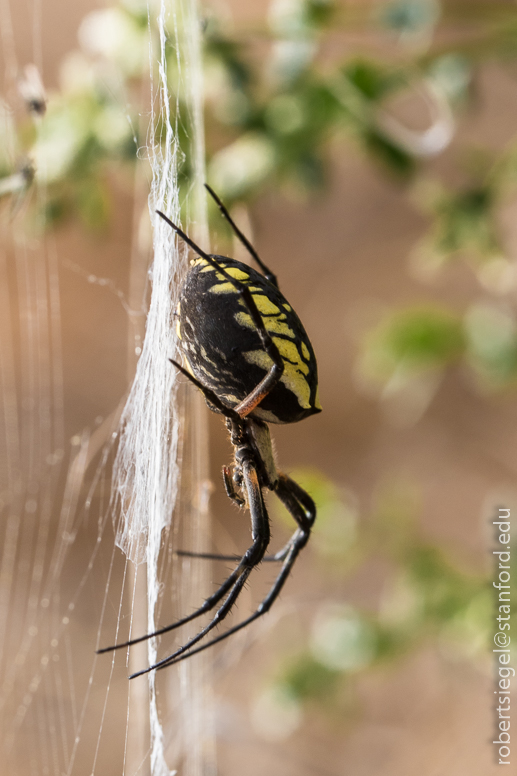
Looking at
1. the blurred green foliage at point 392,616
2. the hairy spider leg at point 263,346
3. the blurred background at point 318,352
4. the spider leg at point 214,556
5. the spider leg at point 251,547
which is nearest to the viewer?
the hairy spider leg at point 263,346

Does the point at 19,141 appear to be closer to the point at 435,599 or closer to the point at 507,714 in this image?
the point at 435,599

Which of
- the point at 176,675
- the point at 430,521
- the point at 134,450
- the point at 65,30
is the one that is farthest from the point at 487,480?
the point at 65,30

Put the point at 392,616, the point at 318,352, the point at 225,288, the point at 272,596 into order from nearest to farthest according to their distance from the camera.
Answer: the point at 225,288
the point at 272,596
the point at 392,616
the point at 318,352

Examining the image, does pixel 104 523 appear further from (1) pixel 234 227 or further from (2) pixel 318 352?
(2) pixel 318 352

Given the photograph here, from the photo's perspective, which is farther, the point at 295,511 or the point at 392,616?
the point at 392,616

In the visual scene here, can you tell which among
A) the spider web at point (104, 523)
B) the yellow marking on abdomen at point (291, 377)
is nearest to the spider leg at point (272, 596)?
the spider web at point (104, 523)

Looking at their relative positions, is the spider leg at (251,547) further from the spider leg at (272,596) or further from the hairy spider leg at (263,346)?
the hairy spider leg at (263,346)

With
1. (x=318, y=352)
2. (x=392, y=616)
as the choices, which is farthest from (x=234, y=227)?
(x=318, y=352)
